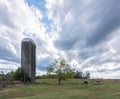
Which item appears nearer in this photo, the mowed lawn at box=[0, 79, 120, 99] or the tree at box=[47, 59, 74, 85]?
the mowed lawn at box=[0, 79, 120, 99]

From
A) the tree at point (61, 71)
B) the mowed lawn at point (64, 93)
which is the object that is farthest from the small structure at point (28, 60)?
the mowed lawn at point (64, 93)

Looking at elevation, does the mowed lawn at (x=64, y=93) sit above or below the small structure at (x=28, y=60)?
below

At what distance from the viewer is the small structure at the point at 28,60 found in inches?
3661

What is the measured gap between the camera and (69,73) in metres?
84.7

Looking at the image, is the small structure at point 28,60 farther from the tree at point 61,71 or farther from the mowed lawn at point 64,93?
the mowed lawn at point 64,93

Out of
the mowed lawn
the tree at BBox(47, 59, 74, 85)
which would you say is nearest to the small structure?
the tree at BBox(47, 59, 74, 85)

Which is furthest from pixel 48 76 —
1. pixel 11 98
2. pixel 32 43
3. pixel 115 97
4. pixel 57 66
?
pixel 115 97

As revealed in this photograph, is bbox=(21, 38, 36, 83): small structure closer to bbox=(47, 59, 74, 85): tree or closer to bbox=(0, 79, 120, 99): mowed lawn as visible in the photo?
bbox=(47, 59, 74, 85): tree

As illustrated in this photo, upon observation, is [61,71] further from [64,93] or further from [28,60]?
[64,93]

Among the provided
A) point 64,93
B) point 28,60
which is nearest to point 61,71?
point 28,60

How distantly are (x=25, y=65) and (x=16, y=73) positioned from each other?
16.5 ft

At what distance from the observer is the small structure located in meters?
93.0

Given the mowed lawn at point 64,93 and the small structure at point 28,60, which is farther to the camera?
the small structure at point 28,60

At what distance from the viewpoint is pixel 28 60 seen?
95.4m
